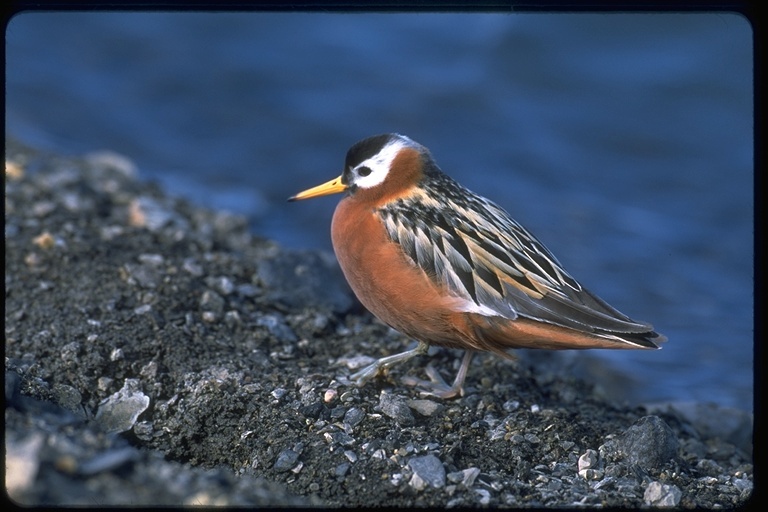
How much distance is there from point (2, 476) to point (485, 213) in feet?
11.9

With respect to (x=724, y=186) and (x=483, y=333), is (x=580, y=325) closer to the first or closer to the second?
(x=483, y=333)

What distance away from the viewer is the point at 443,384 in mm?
6230

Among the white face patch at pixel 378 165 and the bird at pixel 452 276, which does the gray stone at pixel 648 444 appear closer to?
the bird at pixel 452 276

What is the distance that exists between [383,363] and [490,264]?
1034 millimetres

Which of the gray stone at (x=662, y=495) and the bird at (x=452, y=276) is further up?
the bird at (x=452, y=276)

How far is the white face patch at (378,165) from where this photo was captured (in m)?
6.48

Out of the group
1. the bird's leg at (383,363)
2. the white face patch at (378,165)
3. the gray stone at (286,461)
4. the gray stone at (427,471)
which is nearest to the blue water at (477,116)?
the white face patch at (378,165)

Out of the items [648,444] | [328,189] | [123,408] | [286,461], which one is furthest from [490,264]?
[123,408]

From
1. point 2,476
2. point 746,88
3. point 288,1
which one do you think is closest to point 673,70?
point 746,88

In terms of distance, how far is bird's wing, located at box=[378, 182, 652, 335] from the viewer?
5.58 metres

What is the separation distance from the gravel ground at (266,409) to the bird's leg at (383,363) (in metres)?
0.09

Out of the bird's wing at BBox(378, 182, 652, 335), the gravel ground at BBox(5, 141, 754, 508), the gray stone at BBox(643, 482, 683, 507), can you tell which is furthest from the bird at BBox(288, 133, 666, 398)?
the gray stone at BBox(643, 482, 683, 507)

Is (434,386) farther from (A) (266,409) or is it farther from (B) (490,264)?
(A) (266,409)

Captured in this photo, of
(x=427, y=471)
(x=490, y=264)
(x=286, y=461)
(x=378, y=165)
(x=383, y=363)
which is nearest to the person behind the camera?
(x=427, y=471)
